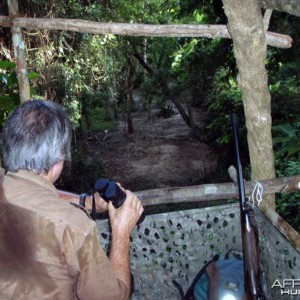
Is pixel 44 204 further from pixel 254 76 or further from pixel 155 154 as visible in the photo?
pixel 155 154

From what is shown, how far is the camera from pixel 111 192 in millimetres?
1258

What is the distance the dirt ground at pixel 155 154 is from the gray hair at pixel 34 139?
588 cm

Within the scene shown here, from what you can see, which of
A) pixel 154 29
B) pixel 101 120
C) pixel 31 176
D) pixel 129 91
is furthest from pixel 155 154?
pixel 31 176

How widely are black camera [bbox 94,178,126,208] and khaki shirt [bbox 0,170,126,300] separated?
20 cm

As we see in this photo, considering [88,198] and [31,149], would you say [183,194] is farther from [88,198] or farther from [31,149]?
[31,149]

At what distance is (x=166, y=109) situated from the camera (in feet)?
38.7

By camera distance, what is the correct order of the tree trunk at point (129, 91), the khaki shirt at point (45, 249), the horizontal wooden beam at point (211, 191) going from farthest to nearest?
the tree trunk at point (129, 91) < the horizontal wooden beam at point (211, 191) < the khaki shirt at point (45, 249)

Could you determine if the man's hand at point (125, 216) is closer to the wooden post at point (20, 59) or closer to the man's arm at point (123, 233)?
the man's arm at point (123, 233)

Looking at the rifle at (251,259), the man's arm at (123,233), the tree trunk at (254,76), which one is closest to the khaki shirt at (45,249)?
the man's arm at (123,233)

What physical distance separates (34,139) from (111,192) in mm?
316

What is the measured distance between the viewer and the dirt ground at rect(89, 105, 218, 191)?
7.46 metres

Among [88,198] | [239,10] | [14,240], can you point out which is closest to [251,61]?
[239,10]

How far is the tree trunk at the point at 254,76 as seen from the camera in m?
1.56

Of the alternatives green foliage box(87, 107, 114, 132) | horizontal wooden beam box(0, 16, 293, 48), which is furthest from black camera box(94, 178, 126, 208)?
green foliage box(87, 107, 114, 132)
